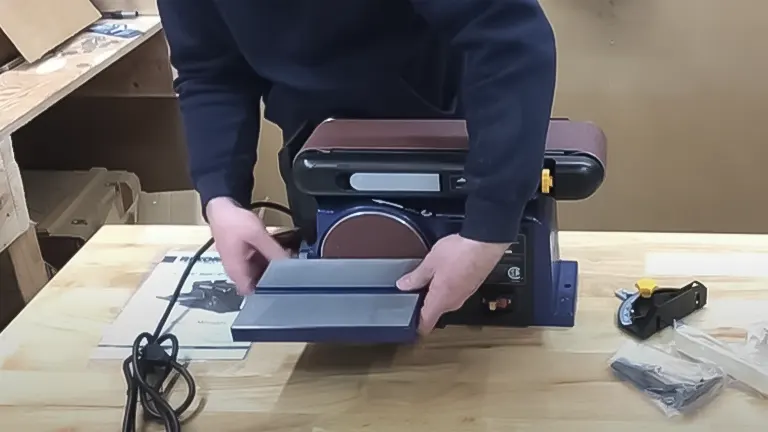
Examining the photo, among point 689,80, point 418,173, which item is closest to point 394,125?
point 418,173

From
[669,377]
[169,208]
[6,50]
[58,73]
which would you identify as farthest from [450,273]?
[169,208]

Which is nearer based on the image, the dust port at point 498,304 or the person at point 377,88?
the person at point 377,88

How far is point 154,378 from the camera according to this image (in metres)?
Result: 0.79

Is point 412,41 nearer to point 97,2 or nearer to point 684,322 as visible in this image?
point 684,322

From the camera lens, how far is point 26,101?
4.69ft

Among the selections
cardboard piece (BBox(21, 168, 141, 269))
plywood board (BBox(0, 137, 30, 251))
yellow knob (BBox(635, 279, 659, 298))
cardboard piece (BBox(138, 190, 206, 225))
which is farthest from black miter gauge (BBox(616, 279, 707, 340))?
cardboard piece (BBox(138, 190, 206, 225))

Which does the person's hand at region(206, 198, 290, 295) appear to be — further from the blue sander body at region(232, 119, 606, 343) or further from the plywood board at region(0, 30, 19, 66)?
the plywood board at region(0, 30, 19, 66)

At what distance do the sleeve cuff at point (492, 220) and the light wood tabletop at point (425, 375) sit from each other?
128 mm

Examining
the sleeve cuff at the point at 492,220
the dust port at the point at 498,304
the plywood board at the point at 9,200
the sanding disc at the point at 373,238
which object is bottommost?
the plywood board at the point at 9,200

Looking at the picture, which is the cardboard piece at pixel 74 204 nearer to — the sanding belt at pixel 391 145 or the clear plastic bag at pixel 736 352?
the sanding belt at pixel 391 145

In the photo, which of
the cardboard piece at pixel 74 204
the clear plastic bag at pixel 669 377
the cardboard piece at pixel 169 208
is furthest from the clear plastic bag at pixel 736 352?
the cardboard piece at pixel 169 208

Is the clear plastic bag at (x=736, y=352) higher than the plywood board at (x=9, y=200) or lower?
higher

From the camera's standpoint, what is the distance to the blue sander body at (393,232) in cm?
72

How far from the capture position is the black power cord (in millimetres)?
744
